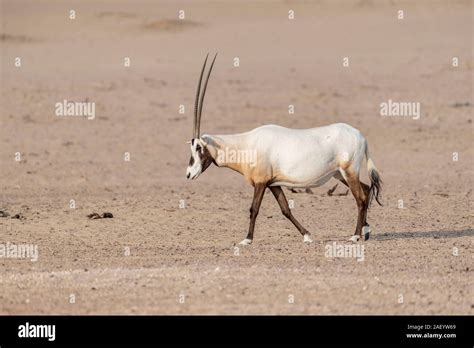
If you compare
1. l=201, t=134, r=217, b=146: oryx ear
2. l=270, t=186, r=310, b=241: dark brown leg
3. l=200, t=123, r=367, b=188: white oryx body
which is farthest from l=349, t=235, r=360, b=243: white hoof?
l=201, t=134, r=217, b=146: oryx ear

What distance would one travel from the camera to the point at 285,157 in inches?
526

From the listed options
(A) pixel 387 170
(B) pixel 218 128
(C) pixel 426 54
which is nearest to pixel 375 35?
(C) pixel 426 54

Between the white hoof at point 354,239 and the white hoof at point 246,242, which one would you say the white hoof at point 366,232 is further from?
the white hoof at point 246,242

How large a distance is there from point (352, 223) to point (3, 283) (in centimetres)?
551

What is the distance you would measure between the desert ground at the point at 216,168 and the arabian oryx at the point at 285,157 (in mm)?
626

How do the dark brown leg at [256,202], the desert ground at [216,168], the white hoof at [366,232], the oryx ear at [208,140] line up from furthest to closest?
the white hoof at [366,232] → the oryx ear at [208,140] → the dark brown leg at [256,202] → the desert ground at [216,168]

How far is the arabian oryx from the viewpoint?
13.4 m

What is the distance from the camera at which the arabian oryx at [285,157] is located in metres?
13.4

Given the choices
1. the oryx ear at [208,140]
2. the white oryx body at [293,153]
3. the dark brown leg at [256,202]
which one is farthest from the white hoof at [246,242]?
the oryx ear at [208,140]

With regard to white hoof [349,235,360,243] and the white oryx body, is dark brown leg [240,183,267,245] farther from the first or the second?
white hoof [349,235,360,243]

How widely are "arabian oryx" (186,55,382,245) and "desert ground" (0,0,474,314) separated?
2.05 feet

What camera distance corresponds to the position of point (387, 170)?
2075cm

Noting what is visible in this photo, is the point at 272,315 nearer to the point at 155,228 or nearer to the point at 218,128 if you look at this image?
the point at 155,228
